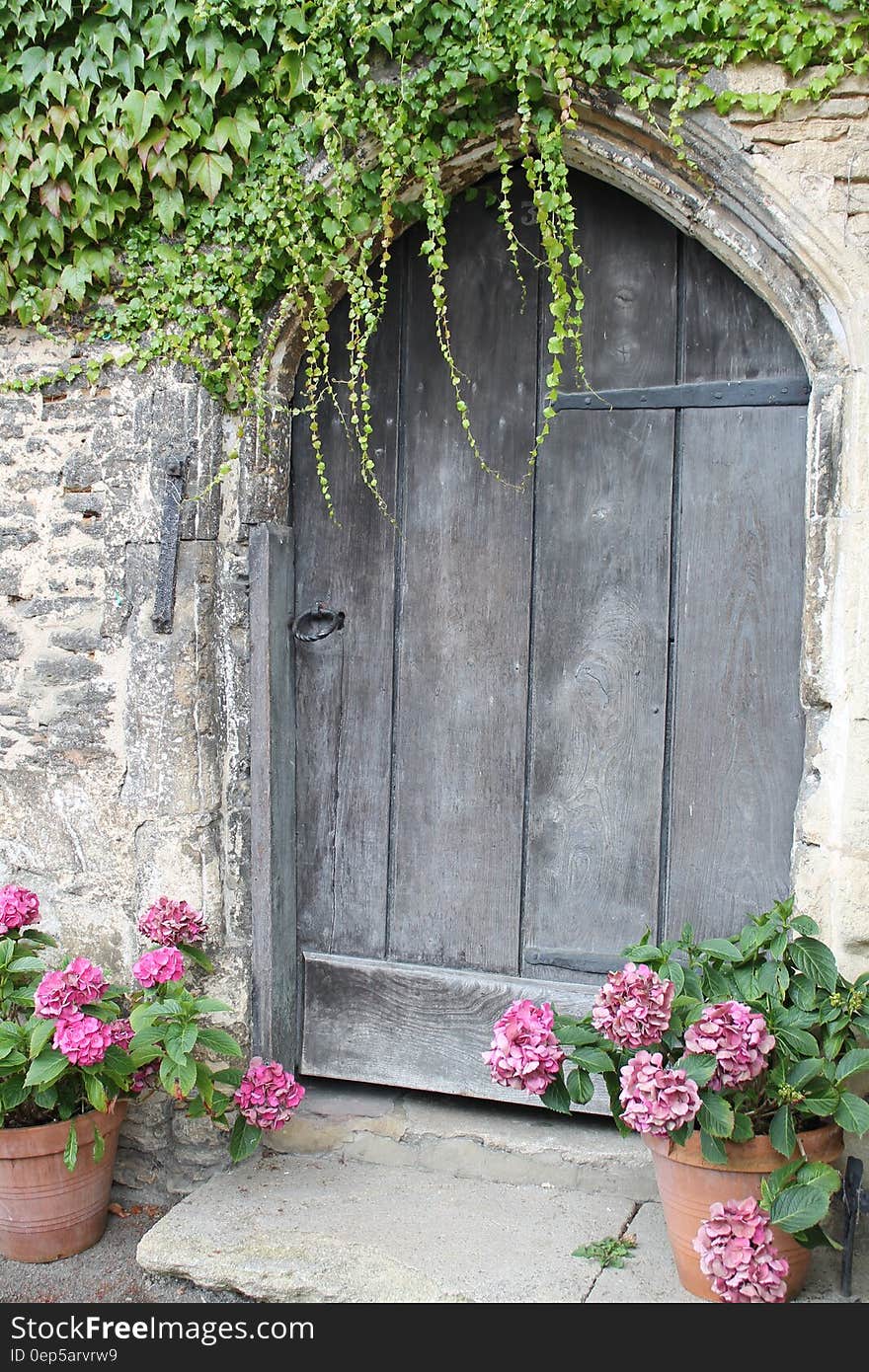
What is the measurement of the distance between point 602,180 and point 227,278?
876mm

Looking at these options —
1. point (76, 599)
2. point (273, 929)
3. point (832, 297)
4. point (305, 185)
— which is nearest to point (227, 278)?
point (305, 185)

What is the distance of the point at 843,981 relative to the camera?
217cm

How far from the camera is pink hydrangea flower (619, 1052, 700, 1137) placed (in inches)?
77.8

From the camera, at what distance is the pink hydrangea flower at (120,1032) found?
240cm

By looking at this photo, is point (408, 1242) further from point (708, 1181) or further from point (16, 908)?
point (16, 908)

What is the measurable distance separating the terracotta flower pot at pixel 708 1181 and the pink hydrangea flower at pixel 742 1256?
2.4 inches

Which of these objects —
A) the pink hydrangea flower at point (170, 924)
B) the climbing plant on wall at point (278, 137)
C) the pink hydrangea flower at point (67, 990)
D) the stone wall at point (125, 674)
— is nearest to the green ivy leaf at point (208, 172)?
the climbing plant on wall at point (278, 137)

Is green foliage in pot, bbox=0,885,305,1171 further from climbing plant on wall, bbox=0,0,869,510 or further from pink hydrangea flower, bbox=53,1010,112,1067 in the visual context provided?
climbing plant on wall, bbox=0,0,869,510

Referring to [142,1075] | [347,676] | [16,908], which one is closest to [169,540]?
[347,676]

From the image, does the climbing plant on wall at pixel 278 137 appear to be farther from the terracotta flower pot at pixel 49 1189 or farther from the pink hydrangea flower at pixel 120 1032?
the terracotta flower pot at pixel 49 1189

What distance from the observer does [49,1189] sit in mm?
2482

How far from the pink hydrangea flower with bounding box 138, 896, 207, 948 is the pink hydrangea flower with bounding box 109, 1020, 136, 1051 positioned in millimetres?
219

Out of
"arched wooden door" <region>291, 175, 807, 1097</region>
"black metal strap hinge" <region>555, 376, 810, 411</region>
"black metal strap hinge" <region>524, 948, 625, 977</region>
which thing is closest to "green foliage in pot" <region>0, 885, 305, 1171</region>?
"arched wooden door" <region>291, 175, 807, 1097</region>

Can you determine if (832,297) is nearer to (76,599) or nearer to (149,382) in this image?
(149,382)
